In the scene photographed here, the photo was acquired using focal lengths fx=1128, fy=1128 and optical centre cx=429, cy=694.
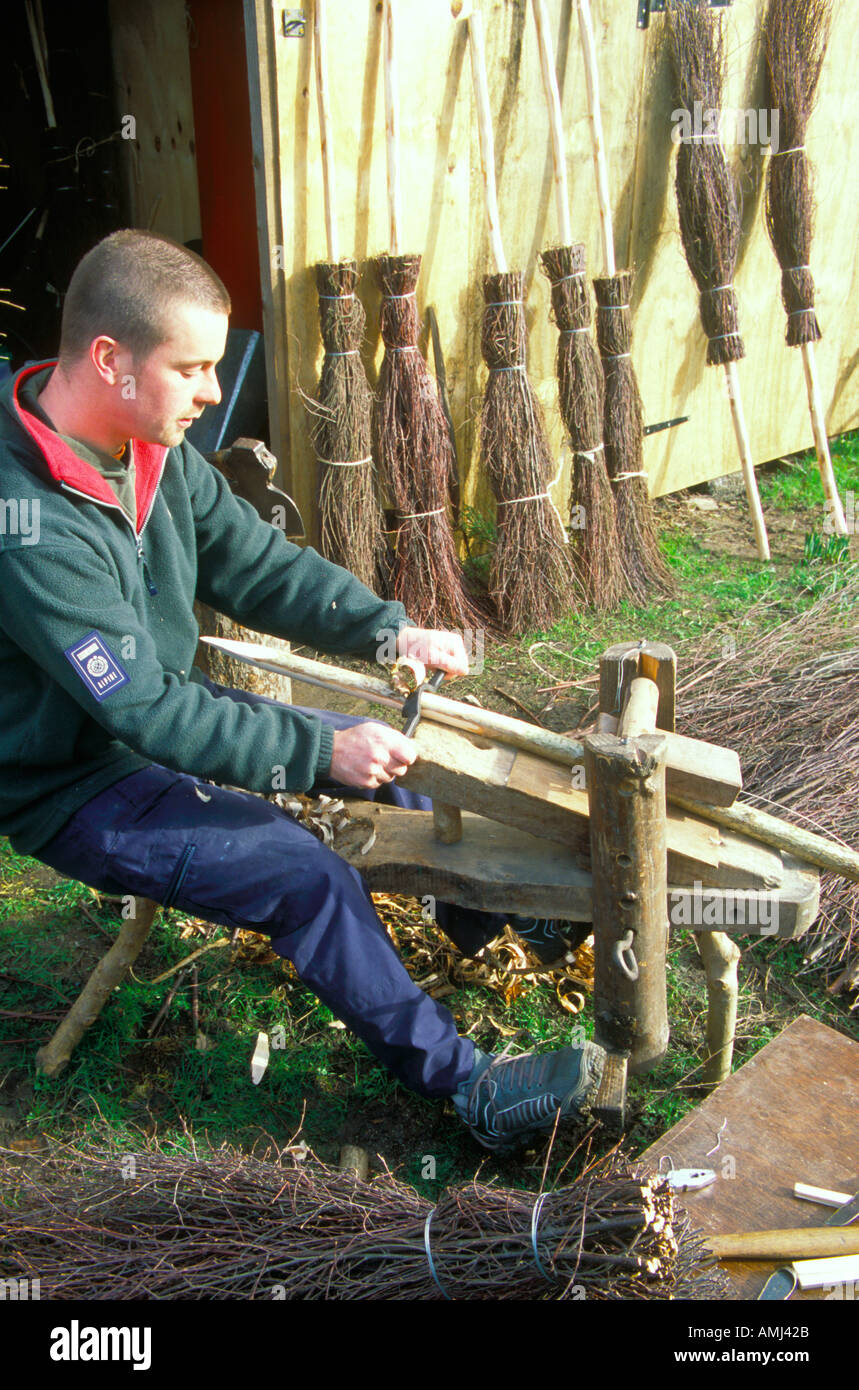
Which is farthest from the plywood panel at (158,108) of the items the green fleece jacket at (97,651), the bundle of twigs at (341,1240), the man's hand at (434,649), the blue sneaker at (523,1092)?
the bundle of twigs at (341,1240)

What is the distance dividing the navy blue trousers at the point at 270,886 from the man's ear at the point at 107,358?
88 cm

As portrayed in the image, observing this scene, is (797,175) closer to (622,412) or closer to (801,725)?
(622,412)

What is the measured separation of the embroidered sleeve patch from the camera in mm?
2289

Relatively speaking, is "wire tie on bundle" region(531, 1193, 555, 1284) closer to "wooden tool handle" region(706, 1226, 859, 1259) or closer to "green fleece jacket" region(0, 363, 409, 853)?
"wooden tool handle" region(706, 1226, 859, 1259)

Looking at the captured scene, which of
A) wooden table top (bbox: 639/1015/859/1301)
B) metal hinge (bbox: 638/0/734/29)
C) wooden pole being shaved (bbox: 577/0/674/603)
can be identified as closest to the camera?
wooden table top (bbox: 639/1015/859/1301)

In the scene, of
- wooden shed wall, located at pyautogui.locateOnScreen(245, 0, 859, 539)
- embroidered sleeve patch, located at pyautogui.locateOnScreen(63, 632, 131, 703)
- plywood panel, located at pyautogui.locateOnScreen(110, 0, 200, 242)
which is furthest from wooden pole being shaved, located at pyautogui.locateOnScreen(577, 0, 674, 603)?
embroidered sleeve patch, located at pyautogui.locateOnScreen(63, 632, 131, 703)

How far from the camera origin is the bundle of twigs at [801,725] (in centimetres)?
333

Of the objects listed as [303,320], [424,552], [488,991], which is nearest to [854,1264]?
[488,991]

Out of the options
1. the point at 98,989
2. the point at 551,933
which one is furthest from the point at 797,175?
the point at 98,989

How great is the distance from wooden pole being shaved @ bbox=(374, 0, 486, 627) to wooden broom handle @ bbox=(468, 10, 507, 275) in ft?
1.22

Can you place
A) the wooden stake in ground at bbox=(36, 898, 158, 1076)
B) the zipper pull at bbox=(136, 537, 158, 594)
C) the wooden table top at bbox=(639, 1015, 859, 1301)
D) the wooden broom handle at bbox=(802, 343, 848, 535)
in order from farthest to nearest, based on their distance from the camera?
1. the wooden broom handle at bbox=(802, 343, 848, 535)
2. the wooden stake in ground at bbox=(36, 898, 158, 1076)
3. the zipper pull at bbox=(136, 537, 158, 594)
4. the wooden table top at bbox=(639, 1015, 859, 1301)

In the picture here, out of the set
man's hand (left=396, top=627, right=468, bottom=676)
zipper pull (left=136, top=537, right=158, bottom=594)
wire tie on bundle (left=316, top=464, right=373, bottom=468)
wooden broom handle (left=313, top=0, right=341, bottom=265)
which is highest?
wooden broom handle (left=313, top=0, right=341, bottom=265)

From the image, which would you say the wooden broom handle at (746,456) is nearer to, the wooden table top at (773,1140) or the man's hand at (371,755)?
the wooden table top at (773,1140)

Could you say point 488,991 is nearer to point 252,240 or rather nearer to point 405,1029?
point 405,1029
